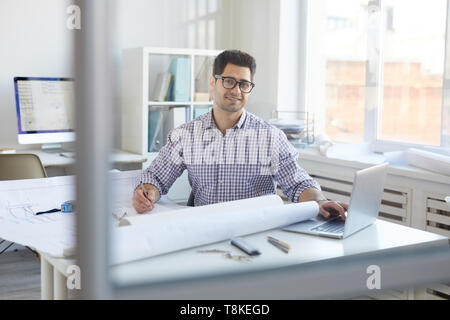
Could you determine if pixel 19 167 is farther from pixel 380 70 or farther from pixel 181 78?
pixel 380 70

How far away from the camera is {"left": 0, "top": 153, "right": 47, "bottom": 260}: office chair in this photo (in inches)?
100

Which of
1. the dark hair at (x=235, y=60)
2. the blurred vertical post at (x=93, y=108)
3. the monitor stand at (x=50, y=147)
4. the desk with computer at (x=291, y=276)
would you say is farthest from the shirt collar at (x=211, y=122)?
the blurred vertical post at (x=93, y=108)

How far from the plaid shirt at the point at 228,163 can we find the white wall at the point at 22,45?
4.91 ft

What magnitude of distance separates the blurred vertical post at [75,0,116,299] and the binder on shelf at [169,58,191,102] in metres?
3.15

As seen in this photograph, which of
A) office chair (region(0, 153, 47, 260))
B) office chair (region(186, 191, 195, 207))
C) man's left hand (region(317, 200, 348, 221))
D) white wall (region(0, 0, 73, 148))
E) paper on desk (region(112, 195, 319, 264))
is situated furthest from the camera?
white wall (region(0, 0, 73, 148))

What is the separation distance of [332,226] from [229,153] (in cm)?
63

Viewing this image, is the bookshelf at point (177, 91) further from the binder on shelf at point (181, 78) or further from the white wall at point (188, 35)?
the white wall at point (188, 35)

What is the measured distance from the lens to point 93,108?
1.06ft

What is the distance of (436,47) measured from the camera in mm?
2820

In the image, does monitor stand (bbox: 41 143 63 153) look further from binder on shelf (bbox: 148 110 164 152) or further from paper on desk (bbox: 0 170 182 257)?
paper on desk (bbox: 0 170 182 257)

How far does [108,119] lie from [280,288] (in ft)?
0.51

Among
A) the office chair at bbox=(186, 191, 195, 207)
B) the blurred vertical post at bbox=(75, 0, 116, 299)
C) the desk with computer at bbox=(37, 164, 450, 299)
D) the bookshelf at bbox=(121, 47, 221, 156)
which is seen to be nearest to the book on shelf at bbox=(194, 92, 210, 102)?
the bookshelf at bbox=(121, 47, 221, 156)

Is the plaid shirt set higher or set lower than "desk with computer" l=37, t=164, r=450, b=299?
lower

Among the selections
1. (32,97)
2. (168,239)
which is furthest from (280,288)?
(32,97)
